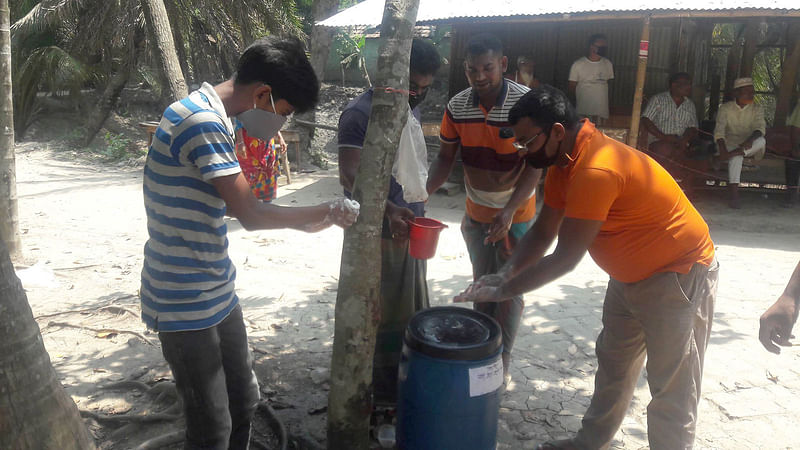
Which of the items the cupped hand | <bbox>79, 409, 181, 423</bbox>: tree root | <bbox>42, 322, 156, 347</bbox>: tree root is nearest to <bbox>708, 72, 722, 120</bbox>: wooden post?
the cupped hand

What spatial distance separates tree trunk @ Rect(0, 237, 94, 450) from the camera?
70.6 inches

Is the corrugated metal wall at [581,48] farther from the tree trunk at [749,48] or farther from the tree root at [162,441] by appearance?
the tree root at [162,441]

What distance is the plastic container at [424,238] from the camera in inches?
107

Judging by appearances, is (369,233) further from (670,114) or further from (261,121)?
(670,114)

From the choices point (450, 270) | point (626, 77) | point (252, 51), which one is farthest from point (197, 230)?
point (626, 77)

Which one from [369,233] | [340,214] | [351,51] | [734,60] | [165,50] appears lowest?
[369,233]

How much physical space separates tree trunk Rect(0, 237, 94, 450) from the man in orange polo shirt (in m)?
1.54

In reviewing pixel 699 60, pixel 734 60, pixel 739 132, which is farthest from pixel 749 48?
pixel 739 132

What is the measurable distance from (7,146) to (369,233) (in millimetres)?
4133

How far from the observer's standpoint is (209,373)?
211 centimetres

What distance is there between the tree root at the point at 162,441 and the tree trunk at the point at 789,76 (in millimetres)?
10035

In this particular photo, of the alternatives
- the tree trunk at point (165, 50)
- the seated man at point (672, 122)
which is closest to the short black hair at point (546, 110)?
the tree trunk at point (165, 50)

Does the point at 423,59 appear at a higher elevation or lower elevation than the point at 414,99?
higher

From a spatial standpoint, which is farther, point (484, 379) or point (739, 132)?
point (739, 132)
